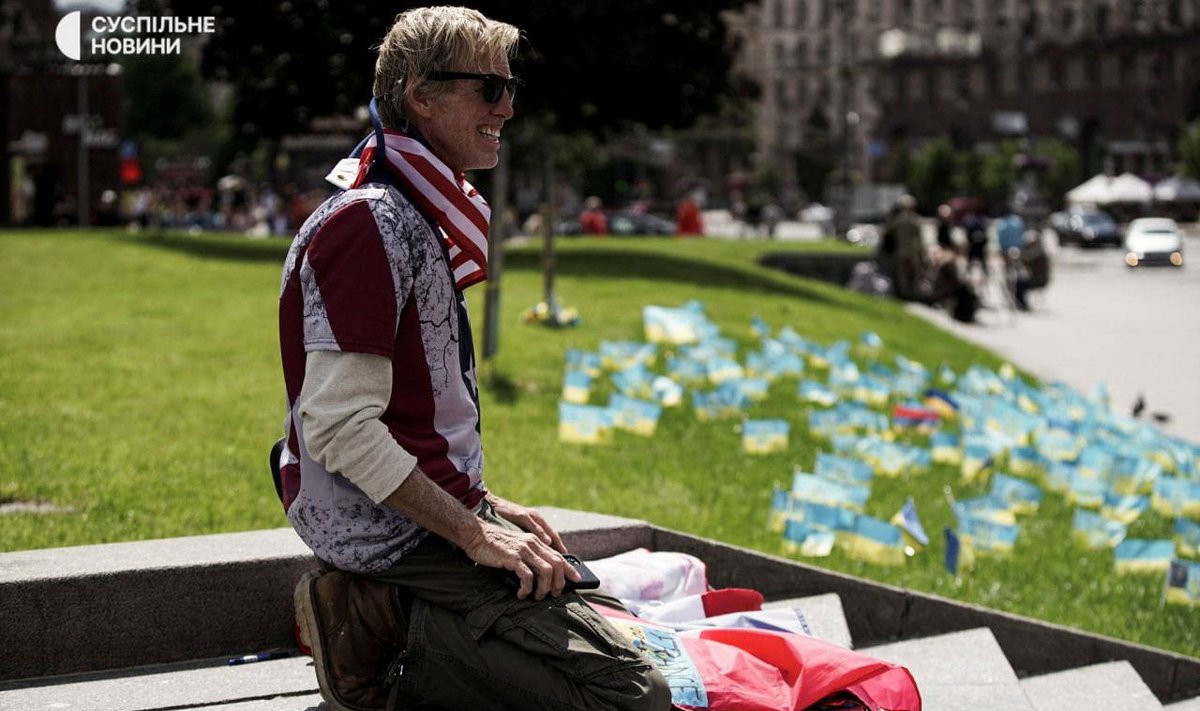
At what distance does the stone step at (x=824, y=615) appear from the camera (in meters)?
4.51

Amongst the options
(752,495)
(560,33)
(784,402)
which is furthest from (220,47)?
(752,495)

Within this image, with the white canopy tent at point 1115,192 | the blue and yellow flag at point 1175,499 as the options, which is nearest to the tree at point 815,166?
the white canopy tent at point 1115,192

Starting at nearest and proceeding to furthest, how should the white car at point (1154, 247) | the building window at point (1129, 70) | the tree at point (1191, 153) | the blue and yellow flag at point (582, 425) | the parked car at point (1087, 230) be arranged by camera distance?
1. the blue and yellow flag at point (582, 425)
2. the white car at point (1154, 247)
3. the parked car at point (1087, 230)
4. the tree at point (1191, 153)
5. the building window at point (1129, 70)

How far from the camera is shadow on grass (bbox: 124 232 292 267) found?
20.7 metres

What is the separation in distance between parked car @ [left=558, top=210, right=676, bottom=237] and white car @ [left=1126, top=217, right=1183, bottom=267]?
15538mm

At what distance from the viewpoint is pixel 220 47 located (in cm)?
2119

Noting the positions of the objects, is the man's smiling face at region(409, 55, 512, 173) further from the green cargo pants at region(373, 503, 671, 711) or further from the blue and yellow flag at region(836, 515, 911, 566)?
the blue and yellow flag at region(836, 515, 911, 566)

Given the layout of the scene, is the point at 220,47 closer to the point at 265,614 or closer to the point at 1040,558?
the point at 1040,558

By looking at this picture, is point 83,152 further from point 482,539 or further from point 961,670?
point 482,539

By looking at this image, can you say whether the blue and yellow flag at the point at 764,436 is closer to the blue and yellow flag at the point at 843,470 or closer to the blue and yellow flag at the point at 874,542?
the blue and yellow flag at the point at 843,470

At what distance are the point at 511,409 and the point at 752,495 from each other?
224 centimetres

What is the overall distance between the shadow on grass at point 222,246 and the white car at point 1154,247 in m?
22.2

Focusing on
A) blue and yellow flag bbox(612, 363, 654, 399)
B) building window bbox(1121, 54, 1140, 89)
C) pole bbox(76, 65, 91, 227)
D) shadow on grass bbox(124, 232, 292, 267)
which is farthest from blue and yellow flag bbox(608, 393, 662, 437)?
building window bbox(1121, 54, 1140, 89)

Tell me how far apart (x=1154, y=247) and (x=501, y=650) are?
38.6m
